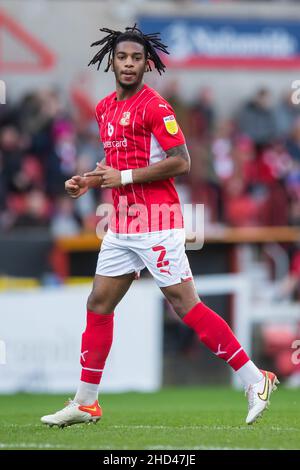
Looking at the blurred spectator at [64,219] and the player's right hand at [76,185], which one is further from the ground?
the player's right hand at [76,185]

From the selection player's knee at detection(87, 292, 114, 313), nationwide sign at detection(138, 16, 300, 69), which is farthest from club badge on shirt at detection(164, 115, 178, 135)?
nationwide sign at detection(138, 16, 300, 69)

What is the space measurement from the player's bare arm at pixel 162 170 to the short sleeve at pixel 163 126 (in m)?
0.05

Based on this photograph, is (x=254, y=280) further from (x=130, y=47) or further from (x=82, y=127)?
(x=130, y=47)

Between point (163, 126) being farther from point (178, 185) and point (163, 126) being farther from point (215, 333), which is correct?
point (178, 185)

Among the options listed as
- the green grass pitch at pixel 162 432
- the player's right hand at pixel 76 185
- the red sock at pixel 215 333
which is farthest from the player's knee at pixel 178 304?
the player's right hand at pixel 76 185

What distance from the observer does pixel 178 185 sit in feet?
60.7

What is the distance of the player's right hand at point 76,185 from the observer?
8.07 metres

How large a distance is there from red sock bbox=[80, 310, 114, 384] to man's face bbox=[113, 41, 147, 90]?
1579 mm

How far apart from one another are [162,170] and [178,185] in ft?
35.0

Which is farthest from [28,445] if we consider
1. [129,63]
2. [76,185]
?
[129,63]

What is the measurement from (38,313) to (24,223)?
300cm

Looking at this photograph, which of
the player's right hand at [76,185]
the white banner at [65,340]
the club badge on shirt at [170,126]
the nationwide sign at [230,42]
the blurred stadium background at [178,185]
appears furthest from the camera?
the nationwide sign at [230,42]

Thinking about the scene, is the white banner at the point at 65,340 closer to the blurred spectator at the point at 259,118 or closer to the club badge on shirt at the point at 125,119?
the blurred spectator at the point at 259,118

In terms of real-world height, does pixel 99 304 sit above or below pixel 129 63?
below
